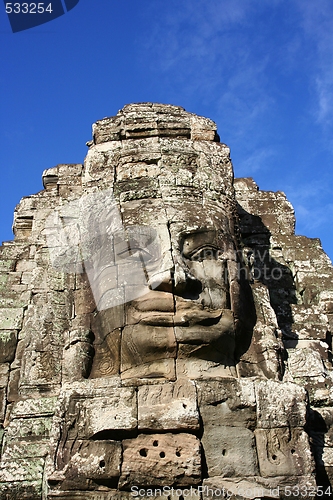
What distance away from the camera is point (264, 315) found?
238 inches

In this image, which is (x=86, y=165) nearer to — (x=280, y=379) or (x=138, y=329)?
(x=138, y=329)

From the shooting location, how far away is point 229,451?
15.6 ft

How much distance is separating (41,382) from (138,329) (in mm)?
1305

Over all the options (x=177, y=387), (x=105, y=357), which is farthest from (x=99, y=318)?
(x=177, y=387)

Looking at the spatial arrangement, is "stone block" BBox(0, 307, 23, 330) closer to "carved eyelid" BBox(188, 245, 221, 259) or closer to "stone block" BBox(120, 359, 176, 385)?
"stone block" BBox(120, 359, 176, 385)

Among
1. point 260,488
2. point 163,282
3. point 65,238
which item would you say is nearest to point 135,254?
point 163,282

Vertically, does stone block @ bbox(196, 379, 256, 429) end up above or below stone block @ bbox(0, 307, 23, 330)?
below

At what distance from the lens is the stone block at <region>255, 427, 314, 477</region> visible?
15.3ft

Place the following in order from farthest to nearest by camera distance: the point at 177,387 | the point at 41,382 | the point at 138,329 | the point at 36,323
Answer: the point at 36,323 < the point at 41,382 < the point at 138,329 < the point at 177,387

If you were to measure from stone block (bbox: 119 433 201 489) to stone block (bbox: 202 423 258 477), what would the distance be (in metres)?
0.13

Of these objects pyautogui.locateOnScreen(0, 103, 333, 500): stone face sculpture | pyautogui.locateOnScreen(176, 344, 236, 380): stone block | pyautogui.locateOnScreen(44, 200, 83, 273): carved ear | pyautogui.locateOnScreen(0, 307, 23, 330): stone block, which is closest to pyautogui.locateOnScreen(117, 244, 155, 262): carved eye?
pyautogui.locateOnScreen(0, 103, 333, 500): stone face sculpture

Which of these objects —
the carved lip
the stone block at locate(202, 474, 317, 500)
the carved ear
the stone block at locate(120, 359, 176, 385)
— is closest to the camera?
the stone block at locate(202, 474, 317, 500)

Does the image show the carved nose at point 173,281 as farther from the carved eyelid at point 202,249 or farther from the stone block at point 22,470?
the stone block at point 22,470

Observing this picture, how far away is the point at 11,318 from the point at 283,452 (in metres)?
3.58
